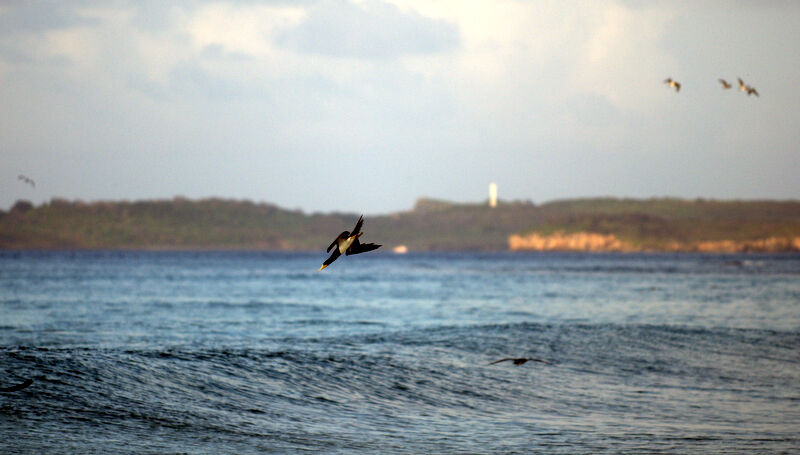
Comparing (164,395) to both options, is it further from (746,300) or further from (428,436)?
(746,300)

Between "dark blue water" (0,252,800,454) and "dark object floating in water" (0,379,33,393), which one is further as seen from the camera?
"dark object floating in water" (0,379,33,393)

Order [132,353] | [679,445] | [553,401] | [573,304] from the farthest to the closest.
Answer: [573,304]
[132,353]
[553,401]
[679,445]

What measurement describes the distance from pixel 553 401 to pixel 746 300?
37288 millimetres

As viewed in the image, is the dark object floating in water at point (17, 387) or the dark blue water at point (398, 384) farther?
the dark object floating in water at point (17, 387)

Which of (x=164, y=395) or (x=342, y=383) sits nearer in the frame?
(x=164, y=395)

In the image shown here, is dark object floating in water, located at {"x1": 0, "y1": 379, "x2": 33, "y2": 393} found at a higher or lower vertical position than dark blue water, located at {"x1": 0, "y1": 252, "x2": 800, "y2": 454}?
higher

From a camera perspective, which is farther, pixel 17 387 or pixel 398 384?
pixel 398 384

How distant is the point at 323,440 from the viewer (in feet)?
45.2

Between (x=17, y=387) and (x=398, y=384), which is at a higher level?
(x=17, y=387)

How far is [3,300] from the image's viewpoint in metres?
50.1

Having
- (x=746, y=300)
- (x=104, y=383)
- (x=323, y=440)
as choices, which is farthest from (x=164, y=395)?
(x=746, y=300)

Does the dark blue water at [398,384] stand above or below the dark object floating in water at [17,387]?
below

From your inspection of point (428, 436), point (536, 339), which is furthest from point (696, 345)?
point (428, 436)

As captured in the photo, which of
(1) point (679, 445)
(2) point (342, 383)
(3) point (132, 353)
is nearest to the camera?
(1) point (679, 445)
